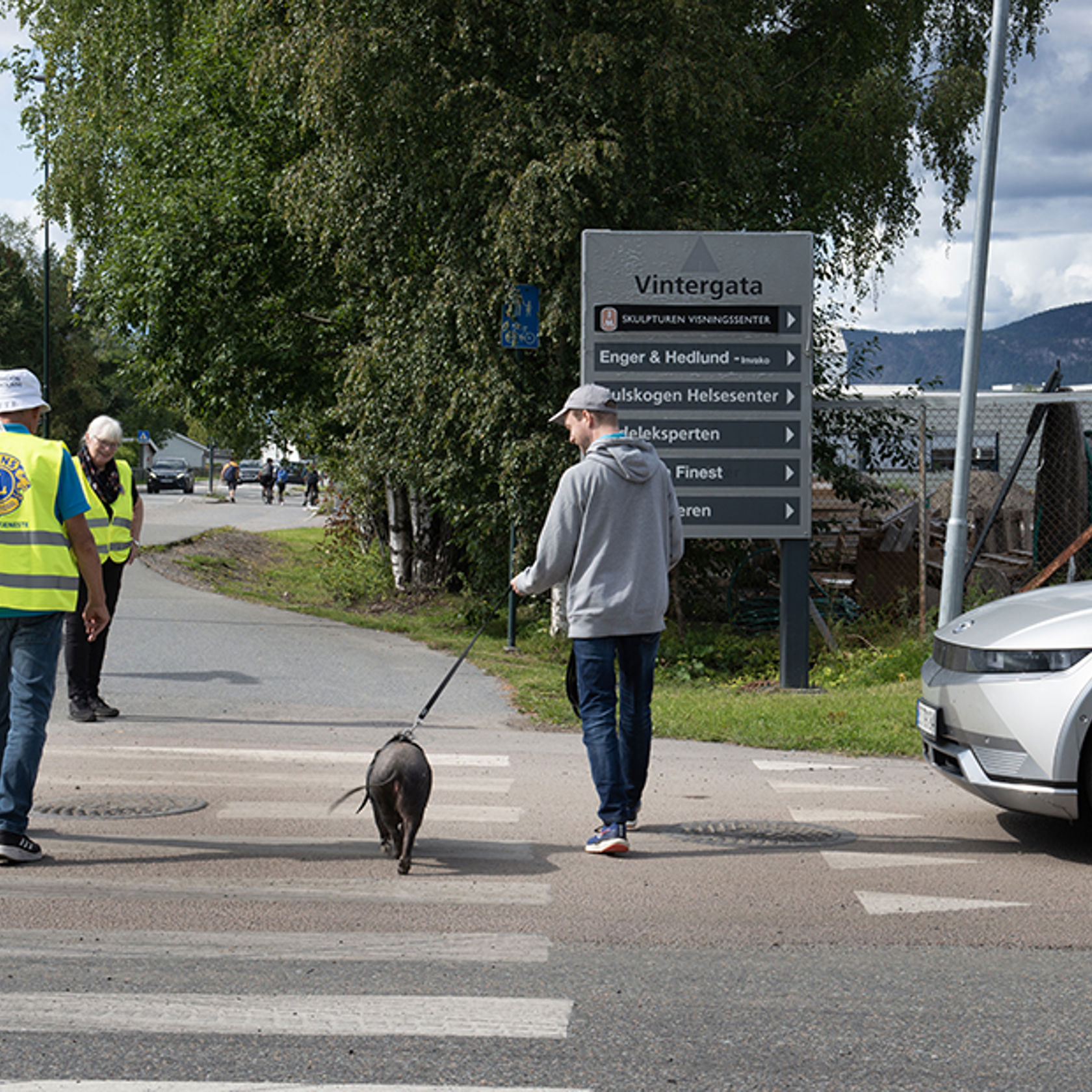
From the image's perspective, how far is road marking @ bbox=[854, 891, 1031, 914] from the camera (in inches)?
202

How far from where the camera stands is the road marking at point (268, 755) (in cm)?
803

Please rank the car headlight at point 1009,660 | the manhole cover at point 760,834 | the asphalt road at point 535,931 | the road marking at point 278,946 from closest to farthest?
the asphalt road at point 535,931 < the road marking at point 278,946 < the car headlight at point 1009,660 < the manhole cover at point 760,834

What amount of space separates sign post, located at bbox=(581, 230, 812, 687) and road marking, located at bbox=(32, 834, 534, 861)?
591cm

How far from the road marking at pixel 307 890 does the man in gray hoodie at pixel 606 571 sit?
29.2 inches

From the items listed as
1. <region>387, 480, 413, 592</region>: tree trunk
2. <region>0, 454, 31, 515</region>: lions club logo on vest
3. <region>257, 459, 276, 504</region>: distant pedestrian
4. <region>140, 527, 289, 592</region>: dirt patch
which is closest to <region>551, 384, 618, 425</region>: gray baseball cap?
<region>0, 454, 31, 515</region>: lions club logo on vest

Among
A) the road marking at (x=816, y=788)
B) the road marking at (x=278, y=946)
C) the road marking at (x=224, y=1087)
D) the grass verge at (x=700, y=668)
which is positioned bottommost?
the grass verge at (x=700, y=668)

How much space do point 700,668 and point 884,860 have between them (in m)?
6.59

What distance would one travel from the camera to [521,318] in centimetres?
1274

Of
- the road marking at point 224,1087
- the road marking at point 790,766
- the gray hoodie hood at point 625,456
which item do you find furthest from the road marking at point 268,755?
the road marking at point 224,1087

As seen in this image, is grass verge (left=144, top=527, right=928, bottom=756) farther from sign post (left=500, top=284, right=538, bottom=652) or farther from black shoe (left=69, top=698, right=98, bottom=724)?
black shoe (left=69, top=698, right=98, bottom=724)

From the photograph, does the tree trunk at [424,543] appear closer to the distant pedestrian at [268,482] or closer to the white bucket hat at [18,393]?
the white bucket hat at [18,393]

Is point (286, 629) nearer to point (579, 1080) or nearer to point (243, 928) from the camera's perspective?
point (243, 928)

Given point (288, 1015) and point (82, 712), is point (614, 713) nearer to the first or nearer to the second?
point (288, 1015)

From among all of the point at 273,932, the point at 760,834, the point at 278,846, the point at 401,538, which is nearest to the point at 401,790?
the point at 278,846
